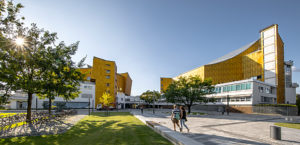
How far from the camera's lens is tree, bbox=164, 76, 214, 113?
30891 mm

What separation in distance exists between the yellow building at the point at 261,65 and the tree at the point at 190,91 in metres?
11.9

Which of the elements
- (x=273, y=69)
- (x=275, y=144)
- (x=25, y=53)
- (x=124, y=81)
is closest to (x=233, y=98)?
(x=273, y=69)

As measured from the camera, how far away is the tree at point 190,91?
30891mm

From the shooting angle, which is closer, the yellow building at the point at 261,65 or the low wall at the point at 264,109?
the low wall at the point at 264,109

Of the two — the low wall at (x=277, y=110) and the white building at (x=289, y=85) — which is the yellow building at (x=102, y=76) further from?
the white building at (x=289, y=85)

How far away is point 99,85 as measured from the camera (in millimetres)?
62562

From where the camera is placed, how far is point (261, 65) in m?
55.6

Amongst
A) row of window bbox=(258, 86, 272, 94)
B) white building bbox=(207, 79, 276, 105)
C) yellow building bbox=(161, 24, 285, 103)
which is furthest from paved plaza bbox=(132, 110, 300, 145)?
row of window bbox=(258, 86, 272, 94)

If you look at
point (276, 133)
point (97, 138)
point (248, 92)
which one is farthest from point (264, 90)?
point (97, 138)

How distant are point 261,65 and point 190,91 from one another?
39.2 meters

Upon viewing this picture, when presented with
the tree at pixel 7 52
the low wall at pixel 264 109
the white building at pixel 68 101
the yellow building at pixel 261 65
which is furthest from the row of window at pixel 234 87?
the tree at pixel 7 52

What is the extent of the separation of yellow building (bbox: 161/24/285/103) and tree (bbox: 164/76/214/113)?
11930 millimetres

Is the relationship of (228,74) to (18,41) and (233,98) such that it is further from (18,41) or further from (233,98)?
(18,41)

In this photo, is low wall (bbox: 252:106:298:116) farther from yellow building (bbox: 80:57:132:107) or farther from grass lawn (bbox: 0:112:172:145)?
yellow building (bbox: 80:57:132:107)
